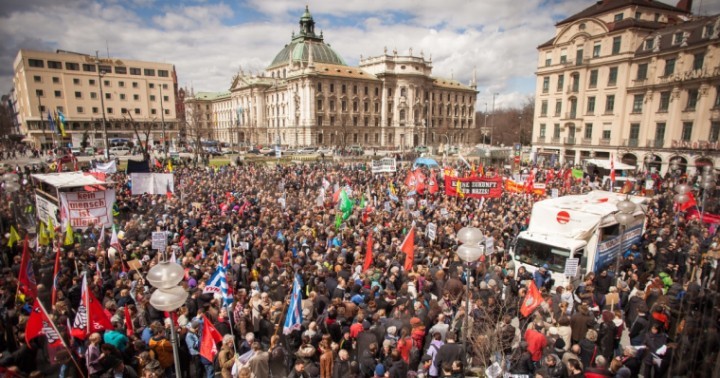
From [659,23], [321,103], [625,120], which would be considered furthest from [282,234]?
[321,103]

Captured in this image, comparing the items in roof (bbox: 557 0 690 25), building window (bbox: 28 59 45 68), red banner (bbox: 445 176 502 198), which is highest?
roof (bbox: 557 0 690 25)

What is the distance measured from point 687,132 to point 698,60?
6.31 metres

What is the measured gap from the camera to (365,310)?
7926mm

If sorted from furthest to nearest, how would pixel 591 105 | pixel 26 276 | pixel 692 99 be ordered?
pixel 591 105, pixel 692 99, pixel 26 276

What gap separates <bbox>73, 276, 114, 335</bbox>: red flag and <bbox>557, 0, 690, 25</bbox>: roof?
51.2 m

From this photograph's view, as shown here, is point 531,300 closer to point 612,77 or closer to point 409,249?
point 409,249

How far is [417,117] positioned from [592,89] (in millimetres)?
49755

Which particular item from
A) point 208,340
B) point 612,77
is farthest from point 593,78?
point 208,340

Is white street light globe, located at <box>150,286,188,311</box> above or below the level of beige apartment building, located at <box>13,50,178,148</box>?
below

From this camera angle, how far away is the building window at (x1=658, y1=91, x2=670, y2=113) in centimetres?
3616

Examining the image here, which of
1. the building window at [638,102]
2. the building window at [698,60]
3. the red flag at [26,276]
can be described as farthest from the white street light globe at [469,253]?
the building window at [638,102]

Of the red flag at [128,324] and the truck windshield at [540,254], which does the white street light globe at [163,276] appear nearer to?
the red flag at [128,324]

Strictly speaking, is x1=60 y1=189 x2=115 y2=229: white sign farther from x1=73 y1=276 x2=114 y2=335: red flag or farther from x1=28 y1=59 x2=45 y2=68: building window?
x1=28 y1=59 x2=45 y2=68: building window

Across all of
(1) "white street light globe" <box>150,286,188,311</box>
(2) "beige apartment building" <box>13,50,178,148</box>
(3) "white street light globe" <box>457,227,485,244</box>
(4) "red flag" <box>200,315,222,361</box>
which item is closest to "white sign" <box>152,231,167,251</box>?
(4) "red flag" <box>200,315,222,361</box>
